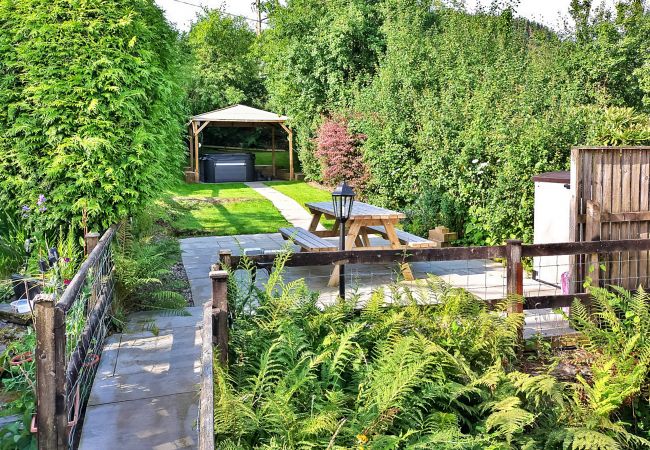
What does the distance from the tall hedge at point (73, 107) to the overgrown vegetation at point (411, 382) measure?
2360mm

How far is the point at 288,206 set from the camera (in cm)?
1548

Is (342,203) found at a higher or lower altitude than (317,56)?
lower

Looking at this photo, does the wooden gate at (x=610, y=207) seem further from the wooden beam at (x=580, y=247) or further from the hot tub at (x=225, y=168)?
the hot tub at (x=225, y=168)

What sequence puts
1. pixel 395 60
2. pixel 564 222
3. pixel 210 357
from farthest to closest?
pixel 395 60 < pixel 564 222 < pixel 210 357

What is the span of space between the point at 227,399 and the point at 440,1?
16.2 metres

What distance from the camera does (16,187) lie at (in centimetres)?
590

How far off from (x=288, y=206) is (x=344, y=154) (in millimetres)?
2032

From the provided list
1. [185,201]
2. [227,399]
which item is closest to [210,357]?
[227,399]

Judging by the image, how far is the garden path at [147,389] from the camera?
3.55 metres

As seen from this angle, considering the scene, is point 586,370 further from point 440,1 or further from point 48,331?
point 440,1

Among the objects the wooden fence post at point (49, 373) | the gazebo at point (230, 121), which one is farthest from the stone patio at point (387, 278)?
the gazebo at point (230, 121)

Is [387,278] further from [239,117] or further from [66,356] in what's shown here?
[239,117]

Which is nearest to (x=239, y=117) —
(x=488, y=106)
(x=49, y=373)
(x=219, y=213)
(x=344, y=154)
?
(x=344, y=154)

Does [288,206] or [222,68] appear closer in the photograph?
[288,206]
